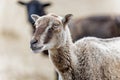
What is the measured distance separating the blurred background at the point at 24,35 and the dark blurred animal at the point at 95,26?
1.95ft

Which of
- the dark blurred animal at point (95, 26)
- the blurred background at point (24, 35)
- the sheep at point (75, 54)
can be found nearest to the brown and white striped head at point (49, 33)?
the sheep at point (75, 54)

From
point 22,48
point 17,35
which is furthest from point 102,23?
point 17,35

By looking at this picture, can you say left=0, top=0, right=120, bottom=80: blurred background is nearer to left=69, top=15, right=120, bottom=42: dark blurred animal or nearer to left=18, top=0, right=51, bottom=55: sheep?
left=18, top=0, right=51, bottom=55: sheep

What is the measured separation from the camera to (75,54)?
7715mm

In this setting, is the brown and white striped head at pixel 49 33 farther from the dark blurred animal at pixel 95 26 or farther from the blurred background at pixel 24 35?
the dark blurred animal at pixel 95 26

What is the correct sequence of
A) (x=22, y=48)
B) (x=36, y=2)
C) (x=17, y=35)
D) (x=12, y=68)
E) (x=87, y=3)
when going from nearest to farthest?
(x=36, y=2) < (x=12, y=68) < (x=22, y=48) < (x=17, y=35) < (x=87, y=3)

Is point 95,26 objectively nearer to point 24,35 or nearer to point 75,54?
point 24,35

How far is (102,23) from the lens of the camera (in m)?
14.5

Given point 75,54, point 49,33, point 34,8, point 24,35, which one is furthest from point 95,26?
point 49,33

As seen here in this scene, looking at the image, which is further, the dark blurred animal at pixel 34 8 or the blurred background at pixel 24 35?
the blurred background at pixel 24 35

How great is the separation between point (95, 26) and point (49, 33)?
7276 millimetres

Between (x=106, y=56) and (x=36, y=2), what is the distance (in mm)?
6828

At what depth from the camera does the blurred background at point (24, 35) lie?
50.9 feet

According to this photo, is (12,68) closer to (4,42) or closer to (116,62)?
(4,42)
